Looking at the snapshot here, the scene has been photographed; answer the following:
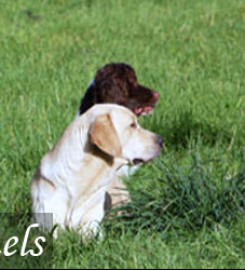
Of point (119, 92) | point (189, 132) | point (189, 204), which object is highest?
point (119, 92)

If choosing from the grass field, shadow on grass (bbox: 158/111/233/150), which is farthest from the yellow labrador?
shadow on grass (bbox: 158/111/233/150)

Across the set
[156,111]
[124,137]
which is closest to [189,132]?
[156,111]

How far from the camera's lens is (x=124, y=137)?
5746mm

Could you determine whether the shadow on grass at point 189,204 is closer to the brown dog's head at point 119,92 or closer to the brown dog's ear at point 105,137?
the brown dog's ear at point 105,137

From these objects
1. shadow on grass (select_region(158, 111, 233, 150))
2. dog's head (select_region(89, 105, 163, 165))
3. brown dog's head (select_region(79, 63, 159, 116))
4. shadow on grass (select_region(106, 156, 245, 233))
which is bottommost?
shadow on grass (select_region(158, 111, 233, 150))

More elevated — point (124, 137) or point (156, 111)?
point (124, 137)

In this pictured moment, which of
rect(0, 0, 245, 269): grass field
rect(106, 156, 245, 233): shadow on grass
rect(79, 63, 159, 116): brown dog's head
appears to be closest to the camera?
rect(0, 0, 245, 269): grass field

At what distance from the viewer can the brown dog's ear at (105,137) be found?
546cm

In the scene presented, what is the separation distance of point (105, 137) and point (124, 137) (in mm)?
272

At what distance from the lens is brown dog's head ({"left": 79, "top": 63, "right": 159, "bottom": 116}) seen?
720cm

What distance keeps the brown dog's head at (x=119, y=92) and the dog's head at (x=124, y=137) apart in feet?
4.51

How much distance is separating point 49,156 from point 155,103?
2073 millimetres

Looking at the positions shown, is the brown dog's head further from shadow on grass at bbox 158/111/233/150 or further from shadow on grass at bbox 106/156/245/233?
shadow on grass at bbox 106/156/245/233

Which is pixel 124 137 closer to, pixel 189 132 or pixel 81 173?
pixel 81 173
